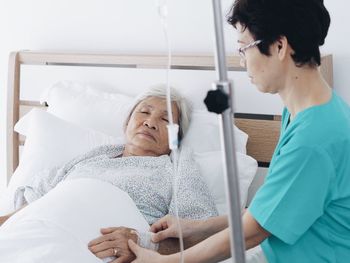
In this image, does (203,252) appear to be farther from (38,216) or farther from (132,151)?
(132,151)

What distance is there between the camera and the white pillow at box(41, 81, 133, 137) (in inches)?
101

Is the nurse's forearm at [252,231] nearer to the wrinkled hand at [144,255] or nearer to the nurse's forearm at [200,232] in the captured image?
the wrinkled hand at [144,255]

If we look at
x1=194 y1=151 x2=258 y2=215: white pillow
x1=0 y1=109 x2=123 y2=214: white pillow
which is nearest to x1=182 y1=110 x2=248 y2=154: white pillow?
x1=194 y1=151 x2=258 y2=215: white pillow

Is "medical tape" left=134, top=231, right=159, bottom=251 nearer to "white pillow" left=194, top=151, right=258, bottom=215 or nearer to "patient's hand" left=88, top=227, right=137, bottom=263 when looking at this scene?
"patient's hand" left=88, top=227, right=137, bottom=263

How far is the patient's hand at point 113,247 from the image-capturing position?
1.71 metres

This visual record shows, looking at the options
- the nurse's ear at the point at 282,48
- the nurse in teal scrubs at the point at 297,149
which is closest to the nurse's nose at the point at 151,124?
the nurse in teal scrubs at the point at 297,149

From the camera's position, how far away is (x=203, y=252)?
1.47 meters

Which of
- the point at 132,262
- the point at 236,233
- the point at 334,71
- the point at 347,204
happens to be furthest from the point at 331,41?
the point at 236,233

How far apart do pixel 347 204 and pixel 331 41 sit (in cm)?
100

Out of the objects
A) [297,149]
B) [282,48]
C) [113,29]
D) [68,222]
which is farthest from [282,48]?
[113,29]

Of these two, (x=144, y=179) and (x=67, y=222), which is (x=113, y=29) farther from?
(x=67, y=222)

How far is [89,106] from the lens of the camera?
2.60 meters

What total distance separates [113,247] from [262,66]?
67 cm

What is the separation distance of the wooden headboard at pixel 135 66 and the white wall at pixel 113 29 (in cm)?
9
